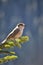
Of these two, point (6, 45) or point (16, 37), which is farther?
point (16, 37)

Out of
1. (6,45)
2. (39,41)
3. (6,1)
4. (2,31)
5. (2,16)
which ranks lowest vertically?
(6,45)

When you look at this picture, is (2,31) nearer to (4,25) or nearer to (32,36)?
(4,25)

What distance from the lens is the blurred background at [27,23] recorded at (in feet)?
5.86

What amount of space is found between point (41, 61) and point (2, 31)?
19.3 inches

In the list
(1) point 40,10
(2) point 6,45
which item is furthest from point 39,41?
(2) point 6,45

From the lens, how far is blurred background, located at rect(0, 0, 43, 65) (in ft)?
5.86

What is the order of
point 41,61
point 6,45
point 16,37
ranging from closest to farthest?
point 6,45
point 16,37
point 41,61

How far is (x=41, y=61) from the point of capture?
177cm

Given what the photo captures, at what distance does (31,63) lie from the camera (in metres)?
1.78

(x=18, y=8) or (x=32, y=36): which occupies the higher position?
(x=18, y=8)

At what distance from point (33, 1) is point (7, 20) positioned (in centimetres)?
33

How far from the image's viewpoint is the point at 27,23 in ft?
5.99

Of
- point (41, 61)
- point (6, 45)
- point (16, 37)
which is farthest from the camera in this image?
point (41, 61)

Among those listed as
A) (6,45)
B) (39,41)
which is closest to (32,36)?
(39,41)
